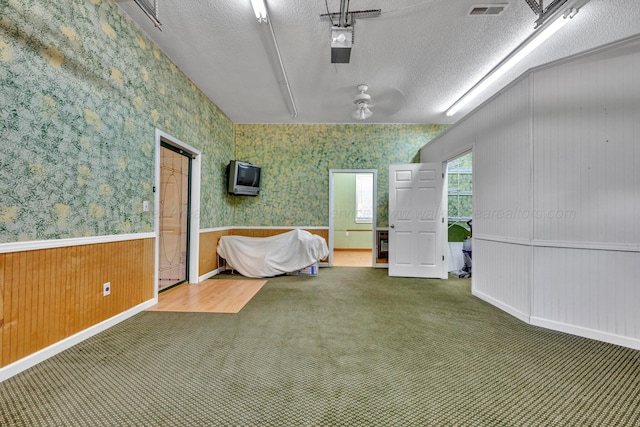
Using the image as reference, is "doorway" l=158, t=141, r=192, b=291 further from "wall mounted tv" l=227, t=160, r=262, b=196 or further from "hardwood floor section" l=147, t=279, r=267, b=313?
"wall mounted tv" l=227, t=160, r=262, b=196

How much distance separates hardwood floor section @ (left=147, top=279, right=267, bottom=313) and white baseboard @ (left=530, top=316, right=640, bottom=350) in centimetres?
307

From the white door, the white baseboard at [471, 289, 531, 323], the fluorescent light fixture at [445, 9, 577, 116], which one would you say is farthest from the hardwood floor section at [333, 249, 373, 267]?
the fluorescent light fixture at [445, 9, 577, 116]

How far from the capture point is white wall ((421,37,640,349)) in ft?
7.25

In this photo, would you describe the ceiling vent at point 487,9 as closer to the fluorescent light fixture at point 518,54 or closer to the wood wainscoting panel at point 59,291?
the fluorescent light fixture at point 518,54

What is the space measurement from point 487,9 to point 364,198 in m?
6.04

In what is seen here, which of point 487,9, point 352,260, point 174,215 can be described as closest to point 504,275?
point 487,9

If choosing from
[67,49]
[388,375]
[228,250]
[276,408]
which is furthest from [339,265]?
[67,49]

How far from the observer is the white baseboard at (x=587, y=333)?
7.13ft

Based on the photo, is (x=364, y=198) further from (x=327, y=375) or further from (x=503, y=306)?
(x=327, y=375)

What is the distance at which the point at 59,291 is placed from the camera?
6.66 feet

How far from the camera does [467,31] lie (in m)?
2.81

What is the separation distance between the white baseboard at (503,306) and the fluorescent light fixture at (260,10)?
3.84 m

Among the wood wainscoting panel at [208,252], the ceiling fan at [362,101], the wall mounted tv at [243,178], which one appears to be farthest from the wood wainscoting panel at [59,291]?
the ceiling fan at [362,101]

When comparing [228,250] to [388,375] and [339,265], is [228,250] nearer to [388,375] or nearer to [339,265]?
[339,265]
